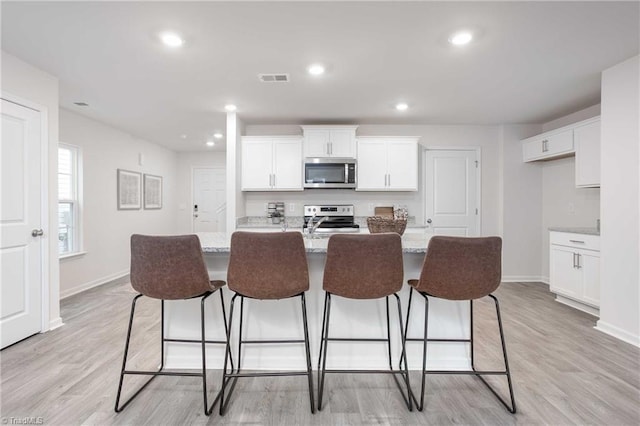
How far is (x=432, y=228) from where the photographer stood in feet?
15.2

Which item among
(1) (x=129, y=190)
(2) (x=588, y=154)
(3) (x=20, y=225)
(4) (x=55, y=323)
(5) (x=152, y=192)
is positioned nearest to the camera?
(3) (x=20, y=225)

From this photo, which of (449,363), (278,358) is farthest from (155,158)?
(449,363)

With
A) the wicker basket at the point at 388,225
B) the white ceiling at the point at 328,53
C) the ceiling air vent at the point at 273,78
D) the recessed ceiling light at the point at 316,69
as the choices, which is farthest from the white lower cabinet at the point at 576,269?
the ceiling air vent at the point at 273,78

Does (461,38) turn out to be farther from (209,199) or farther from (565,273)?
(209,199)

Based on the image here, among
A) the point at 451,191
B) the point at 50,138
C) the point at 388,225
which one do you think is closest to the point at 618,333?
the point at 388,225

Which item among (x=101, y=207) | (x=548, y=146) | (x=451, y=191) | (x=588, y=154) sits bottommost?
(x=101, y=207)

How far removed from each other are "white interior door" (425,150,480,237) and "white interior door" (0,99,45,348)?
4.54 metres

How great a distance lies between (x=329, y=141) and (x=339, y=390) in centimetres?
316

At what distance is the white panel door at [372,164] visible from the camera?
170 inches

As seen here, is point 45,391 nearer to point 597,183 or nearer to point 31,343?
point 31,343

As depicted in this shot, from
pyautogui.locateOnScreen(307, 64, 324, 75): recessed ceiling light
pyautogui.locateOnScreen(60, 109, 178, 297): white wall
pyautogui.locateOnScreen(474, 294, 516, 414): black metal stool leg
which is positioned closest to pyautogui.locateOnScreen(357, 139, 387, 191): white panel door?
pyautogui.locateOnScreen(307, 64, 324, 75): recessed ceiling light

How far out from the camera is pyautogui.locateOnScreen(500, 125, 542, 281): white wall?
14.8ft

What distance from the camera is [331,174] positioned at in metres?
4.27

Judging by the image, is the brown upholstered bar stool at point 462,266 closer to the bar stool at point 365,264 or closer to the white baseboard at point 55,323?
the bar stool at point 365,264
